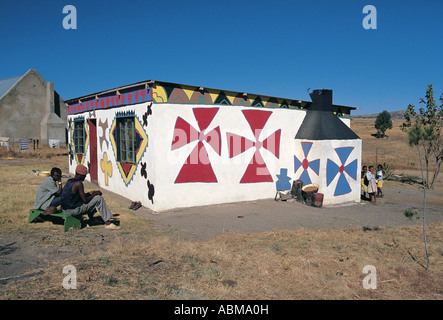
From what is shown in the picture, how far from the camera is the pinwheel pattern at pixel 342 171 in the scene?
11.4 m

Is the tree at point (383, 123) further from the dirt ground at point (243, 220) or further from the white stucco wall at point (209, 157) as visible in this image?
the white stucco wall at point (209, 157)

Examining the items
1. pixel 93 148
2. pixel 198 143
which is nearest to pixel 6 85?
pixel 93 148

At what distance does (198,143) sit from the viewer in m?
10.1

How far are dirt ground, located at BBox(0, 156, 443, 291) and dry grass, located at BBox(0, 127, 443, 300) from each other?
26cm

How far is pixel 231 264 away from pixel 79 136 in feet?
38.0

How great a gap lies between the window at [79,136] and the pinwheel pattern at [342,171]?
9.57 meters

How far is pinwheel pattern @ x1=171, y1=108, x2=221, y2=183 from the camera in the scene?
975 centimetres

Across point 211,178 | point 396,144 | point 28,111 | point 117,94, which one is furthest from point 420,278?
point 396,144

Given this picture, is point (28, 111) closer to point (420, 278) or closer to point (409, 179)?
point (409, 179)

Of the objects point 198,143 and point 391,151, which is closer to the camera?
point 198,143

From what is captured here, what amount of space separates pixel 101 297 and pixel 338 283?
3007mm

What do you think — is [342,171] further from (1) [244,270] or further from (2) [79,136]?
(2) [79,136]

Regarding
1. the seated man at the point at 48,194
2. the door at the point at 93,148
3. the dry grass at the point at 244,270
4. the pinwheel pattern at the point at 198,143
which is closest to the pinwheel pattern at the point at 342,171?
the pinwheel pattern at the point at 198,143

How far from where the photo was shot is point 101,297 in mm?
4109
